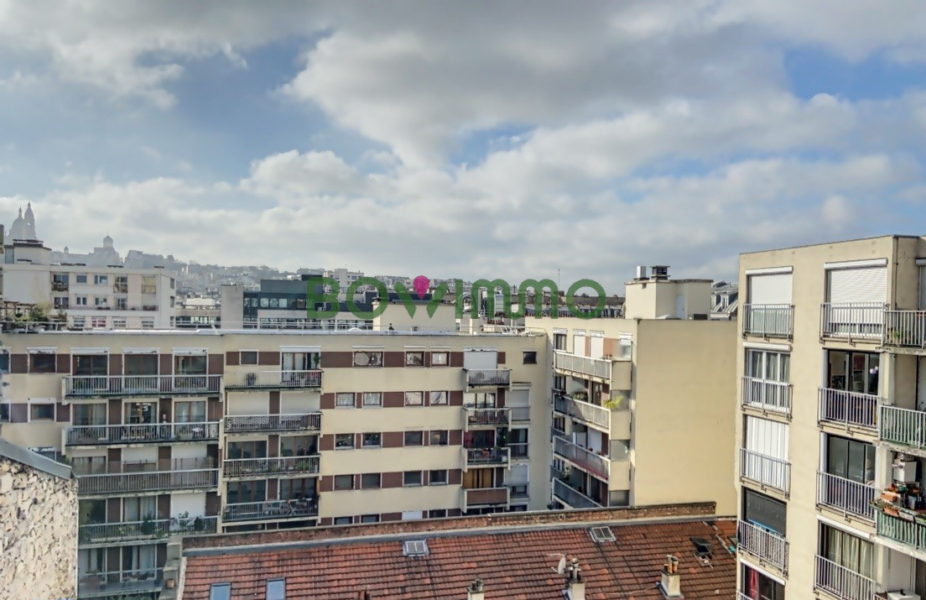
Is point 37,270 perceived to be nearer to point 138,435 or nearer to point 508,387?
point 138,435

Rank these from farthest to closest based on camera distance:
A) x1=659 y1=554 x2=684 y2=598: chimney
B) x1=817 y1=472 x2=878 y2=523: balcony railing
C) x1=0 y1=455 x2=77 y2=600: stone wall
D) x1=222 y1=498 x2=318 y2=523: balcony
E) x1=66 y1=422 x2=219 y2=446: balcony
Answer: x1=222 y1=498 x2=318 y2=523: balcony < x1=66 y1=422 x2=219 y2=446: balcony < x1=659 y1=554 x2=684 y2=598: chimney < x1=817 y1=472 x2=878 y2=523: balcony railing < x1=0 y1=455 x2=77 y2=600: stone wall

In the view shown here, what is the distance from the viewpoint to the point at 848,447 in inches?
647

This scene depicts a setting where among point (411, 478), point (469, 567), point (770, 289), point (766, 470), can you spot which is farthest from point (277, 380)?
point (770, 289)

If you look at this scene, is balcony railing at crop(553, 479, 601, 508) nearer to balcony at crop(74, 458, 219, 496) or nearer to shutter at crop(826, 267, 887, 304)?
shutter at crop(826, 267, 887, 304)

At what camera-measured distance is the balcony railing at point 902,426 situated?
46.1 feet

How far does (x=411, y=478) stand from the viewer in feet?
112

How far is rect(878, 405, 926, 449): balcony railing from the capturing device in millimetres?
14055

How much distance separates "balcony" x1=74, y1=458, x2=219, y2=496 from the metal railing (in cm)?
181

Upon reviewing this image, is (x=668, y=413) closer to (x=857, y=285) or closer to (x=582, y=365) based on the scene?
(x=582, y=365)

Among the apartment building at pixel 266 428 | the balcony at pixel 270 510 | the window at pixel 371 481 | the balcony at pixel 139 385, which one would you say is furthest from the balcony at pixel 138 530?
the window at pixel 371 481

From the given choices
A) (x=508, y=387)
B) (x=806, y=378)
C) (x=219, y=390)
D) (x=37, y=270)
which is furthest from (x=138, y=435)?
(x=37, y=270)

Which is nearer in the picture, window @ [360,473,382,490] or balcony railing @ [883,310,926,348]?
balcony railing @ [883,310,926,348]

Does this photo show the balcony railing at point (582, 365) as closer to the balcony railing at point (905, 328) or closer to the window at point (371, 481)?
Answer: the window at point (371, 481)

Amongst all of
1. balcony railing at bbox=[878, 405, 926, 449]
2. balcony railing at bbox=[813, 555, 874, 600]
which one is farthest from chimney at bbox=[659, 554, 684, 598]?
balcony railing at bbox=[878, 405, 926, 449]
